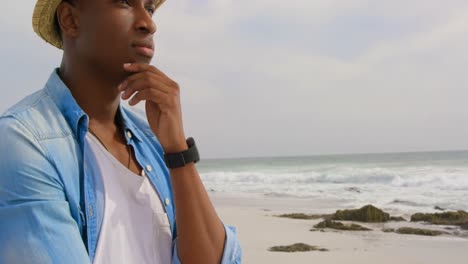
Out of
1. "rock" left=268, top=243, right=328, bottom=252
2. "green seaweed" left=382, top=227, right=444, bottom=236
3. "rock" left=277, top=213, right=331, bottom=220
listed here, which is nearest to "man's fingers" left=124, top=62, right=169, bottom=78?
"rock" left=268, top=243, right=328, bottom=252

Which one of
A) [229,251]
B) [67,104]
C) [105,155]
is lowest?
[229,251]

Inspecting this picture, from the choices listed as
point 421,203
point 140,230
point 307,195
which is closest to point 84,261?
point 140,230

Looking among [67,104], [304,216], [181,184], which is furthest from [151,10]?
[304,216]

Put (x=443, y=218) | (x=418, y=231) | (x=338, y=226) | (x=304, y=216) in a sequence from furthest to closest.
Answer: (x=304, y=216) → (x=443, y=218) → (x=338, y=226) → (x=418, y=231)

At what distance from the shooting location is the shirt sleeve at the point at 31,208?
117 centimetres

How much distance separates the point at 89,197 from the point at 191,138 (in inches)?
17.6

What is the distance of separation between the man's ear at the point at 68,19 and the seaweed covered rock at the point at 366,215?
32.2 ft

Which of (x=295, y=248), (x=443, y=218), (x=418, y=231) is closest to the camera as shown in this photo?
(x=295, y=248)

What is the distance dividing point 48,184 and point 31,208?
8 cm

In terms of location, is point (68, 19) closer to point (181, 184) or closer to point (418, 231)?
point (181, 184)

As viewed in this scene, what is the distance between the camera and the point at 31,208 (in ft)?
3.91

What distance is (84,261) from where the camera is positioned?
1252 millimetres

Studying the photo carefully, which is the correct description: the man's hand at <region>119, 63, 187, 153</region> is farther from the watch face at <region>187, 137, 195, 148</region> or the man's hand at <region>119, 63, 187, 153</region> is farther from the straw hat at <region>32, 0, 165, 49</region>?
the straw hat at <region>32, 0, 165, 49</region>

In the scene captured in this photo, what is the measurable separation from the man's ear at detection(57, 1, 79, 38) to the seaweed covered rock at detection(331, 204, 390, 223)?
9829 millimetres
